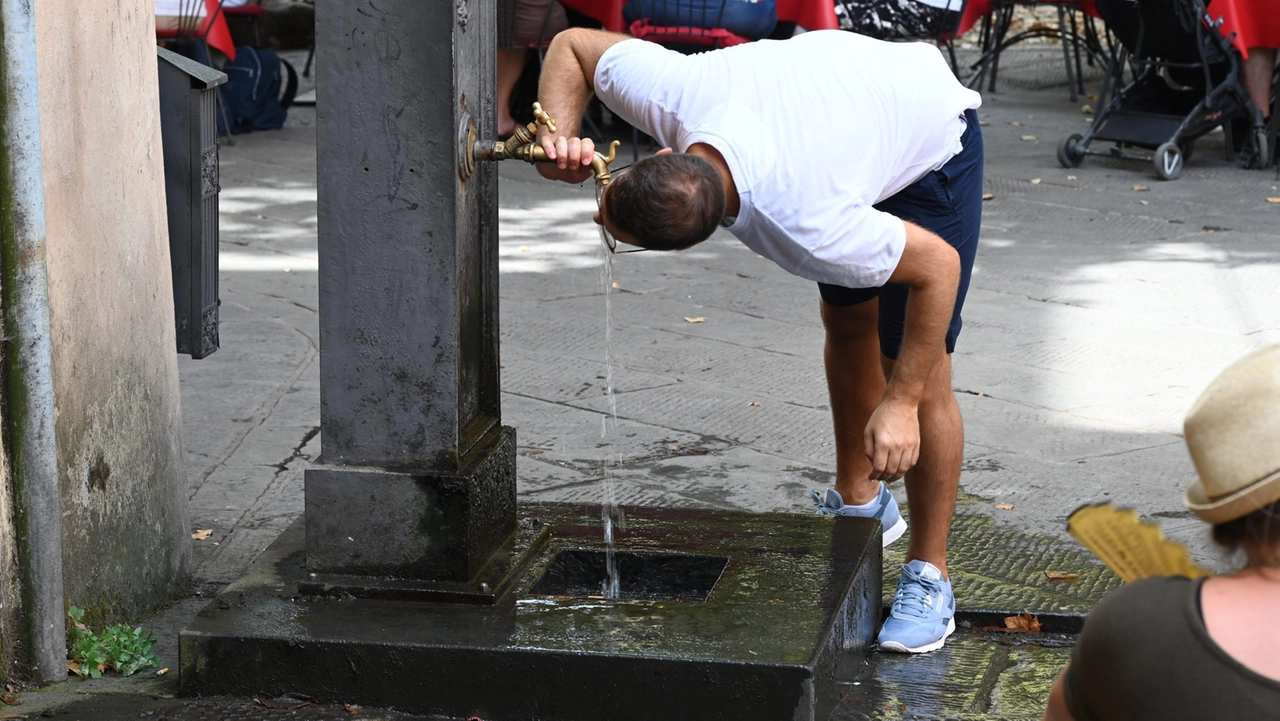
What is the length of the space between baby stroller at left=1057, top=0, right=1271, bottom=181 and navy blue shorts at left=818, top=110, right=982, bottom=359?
4891 mm

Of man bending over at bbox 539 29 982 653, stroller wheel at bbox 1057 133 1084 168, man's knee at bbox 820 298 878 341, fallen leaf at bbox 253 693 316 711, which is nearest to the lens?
man bending over at bbox 539 29 982 653

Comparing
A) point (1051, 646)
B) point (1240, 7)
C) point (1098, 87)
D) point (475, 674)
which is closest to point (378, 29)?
point (475, 674)

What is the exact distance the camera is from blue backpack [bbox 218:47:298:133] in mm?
9305

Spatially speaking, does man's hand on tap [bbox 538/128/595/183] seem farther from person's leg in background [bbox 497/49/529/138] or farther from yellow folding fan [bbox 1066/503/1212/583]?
person's leg in background [bbox 497/49/529/138]

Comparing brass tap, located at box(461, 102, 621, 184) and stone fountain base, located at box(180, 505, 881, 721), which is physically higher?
brass tap, located at box(461, 102, 621, 184)

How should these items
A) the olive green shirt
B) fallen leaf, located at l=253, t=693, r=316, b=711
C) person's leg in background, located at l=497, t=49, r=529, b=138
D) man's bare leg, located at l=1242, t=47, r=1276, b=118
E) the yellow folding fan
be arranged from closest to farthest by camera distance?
the olive green shirt
the yellow folding fan
fallen leaf, located at l=253, t=693, r=316, b=711
man's bare leg, located at l=1242, t=47, r=1276, b=118
person's leg in background, located at l=497, t=49, r=529, b=138

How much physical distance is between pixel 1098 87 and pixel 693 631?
9.63 metres

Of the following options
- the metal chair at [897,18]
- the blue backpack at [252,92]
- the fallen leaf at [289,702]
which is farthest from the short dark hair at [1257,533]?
the blue backpack at [252,92]

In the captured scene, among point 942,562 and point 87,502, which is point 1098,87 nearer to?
point 942,562

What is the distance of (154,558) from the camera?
3.33 meters

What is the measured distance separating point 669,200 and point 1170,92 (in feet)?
21.5

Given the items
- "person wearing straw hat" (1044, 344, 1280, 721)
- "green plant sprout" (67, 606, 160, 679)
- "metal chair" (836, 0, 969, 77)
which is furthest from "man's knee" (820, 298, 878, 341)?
"metal chair" (836, 0, 969, 77)

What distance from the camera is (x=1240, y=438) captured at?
1.44 m

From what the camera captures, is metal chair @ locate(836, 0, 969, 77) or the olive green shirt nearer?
the olive green shirt
